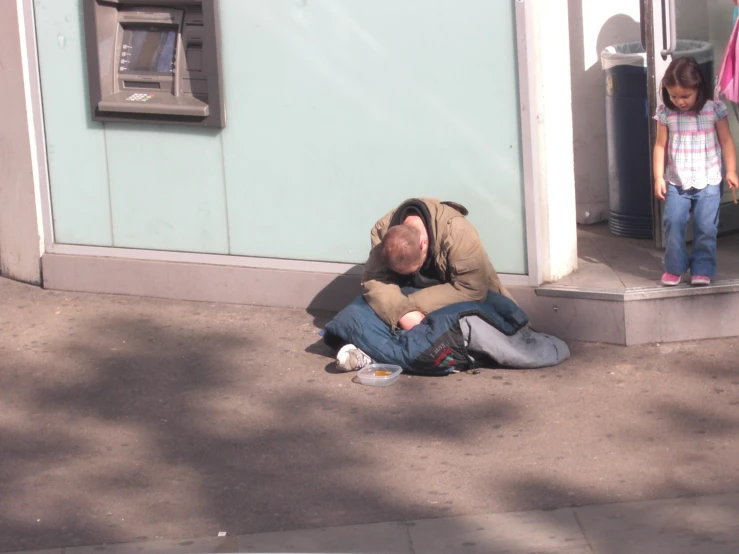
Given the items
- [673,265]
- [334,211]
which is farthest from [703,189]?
[334,211]

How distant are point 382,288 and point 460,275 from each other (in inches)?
16.3

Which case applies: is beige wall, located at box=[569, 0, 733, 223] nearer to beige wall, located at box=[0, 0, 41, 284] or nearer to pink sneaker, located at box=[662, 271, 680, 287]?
pink sneaker, located at box=[662, 271, 680, 287]

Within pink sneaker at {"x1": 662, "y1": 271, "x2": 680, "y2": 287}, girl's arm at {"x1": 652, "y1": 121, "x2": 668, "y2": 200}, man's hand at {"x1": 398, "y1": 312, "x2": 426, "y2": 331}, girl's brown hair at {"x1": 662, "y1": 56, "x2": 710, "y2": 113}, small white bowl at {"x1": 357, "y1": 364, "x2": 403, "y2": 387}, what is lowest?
small white bowl at {"x1": 357, "y1": 364, "x2": 403, "y2": 387}

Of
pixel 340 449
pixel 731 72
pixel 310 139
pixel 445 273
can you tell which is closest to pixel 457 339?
pixel 445 273

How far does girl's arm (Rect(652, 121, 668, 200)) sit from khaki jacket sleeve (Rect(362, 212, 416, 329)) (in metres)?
1.40

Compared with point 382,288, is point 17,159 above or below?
above

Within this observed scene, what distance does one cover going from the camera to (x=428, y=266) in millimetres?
6441

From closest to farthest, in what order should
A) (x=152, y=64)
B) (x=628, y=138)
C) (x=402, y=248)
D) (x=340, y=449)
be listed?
(x=340, y=449) → (x=402, y=248) → (x=152, y=64) → (x=628, y=138)

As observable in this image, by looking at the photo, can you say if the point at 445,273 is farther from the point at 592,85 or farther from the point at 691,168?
the point at 592,85

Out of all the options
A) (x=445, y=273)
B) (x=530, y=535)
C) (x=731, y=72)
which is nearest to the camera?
(x=530, y=535)

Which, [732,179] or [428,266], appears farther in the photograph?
[428,266]

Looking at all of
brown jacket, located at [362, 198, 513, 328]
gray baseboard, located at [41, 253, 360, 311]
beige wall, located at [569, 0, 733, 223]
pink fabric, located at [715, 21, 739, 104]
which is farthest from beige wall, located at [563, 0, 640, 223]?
brown jacket, located at [362, 198, 513, 328]

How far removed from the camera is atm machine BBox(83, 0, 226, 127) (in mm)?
7266

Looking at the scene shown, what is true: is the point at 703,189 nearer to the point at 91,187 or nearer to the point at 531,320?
the point at 531,320
